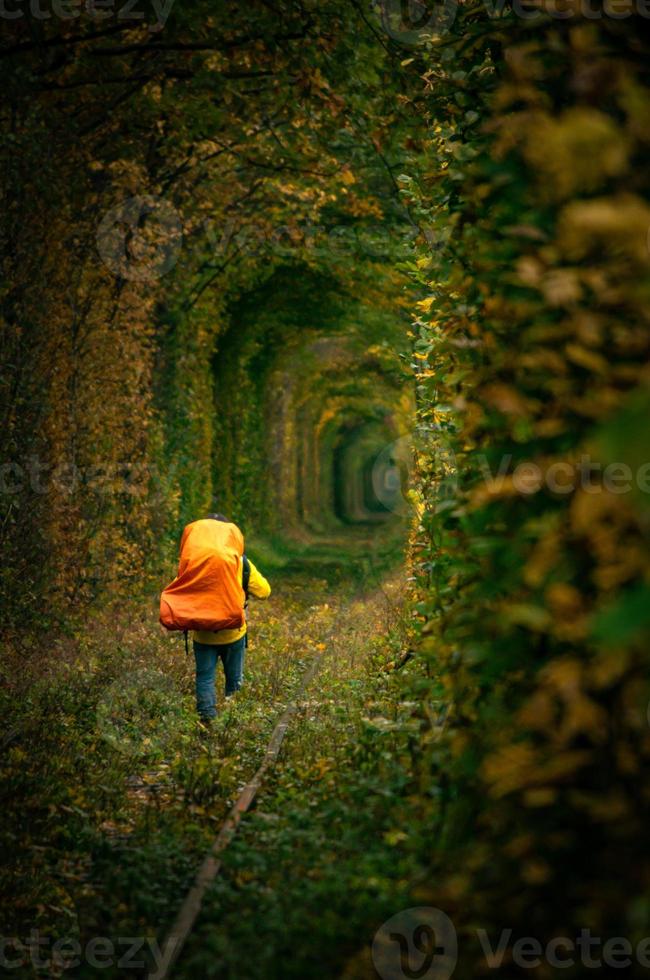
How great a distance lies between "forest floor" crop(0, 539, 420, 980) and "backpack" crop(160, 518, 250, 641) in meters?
0.88

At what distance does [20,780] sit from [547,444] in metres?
4.52

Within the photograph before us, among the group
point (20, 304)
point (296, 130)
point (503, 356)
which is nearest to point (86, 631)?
point (20, 304)

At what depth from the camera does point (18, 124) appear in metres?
9.17

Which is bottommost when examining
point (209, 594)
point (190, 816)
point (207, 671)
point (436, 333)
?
point (190, 816)

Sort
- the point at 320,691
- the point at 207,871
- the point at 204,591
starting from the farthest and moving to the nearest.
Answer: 1. the point at 320,691
2. the point at 204,591
3. the point at 207,871

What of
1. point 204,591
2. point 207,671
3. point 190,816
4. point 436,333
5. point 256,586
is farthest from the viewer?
point 256,586

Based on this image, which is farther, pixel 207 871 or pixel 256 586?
pixel 256 586

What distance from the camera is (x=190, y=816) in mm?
5941

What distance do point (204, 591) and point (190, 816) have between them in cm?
244

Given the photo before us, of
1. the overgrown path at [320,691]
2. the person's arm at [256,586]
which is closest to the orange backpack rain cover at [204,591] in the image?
the person's arm at [256,586]

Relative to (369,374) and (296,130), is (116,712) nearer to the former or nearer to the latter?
(296,130)

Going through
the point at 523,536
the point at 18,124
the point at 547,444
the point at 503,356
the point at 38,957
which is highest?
the point at 18,124

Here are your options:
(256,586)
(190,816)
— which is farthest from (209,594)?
(190,816)

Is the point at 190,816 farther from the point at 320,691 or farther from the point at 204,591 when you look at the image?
the point at 320,691
